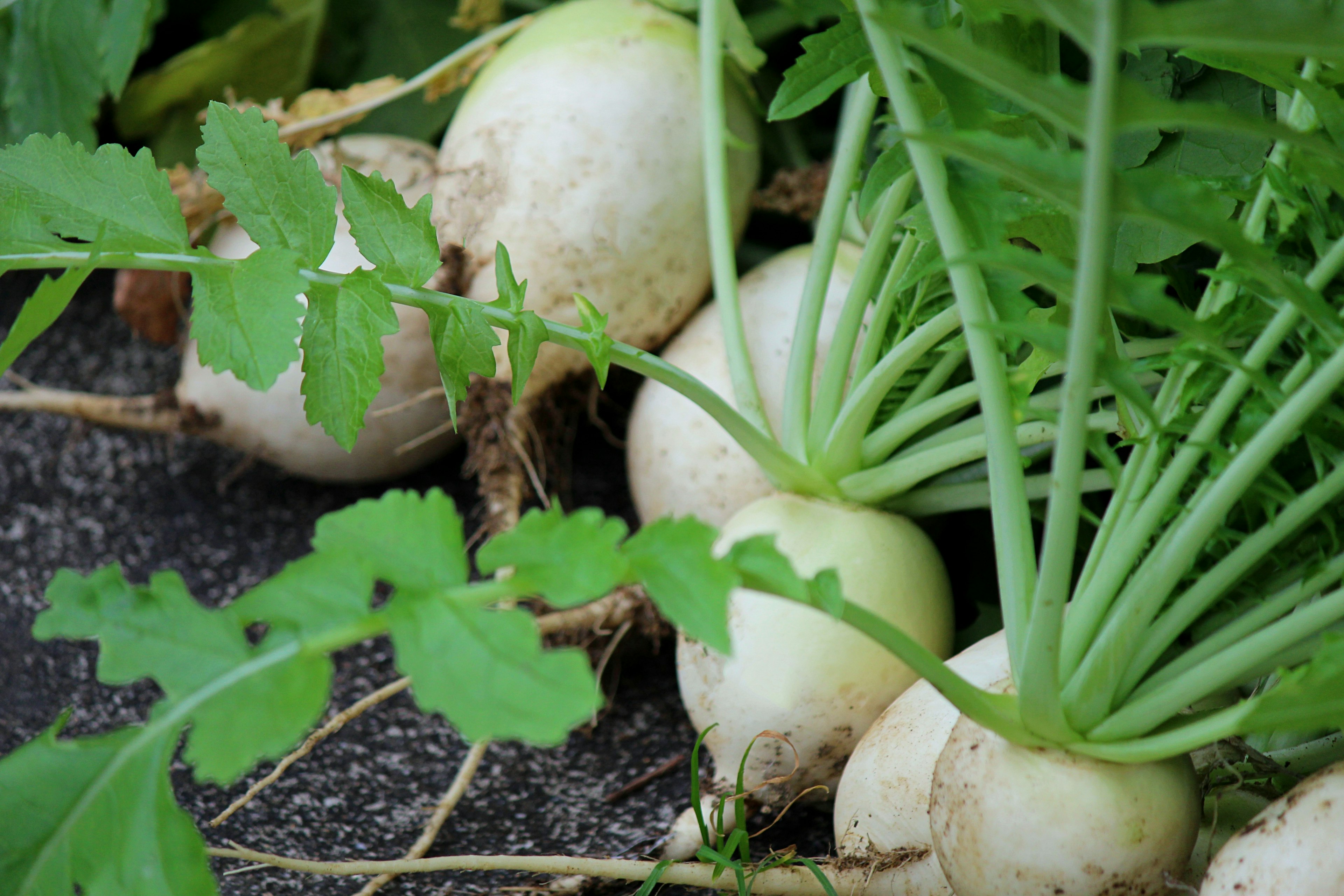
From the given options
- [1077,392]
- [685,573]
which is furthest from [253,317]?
[1077,392]

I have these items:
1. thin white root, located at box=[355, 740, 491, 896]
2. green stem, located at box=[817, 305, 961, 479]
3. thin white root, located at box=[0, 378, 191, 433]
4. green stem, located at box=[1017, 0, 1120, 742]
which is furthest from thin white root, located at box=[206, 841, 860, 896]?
thin white root, located at box=[0, 378, 191, 433]

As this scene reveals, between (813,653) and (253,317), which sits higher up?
(253,317)

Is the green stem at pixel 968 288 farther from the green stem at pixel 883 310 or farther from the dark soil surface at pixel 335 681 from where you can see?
the dark soil surface at pixel 335 681

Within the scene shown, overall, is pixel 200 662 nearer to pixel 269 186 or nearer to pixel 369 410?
pixel 269 186

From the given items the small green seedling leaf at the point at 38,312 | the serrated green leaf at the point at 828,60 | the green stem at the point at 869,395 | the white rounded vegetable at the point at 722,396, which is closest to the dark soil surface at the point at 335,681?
the white rounded vegetable at the point at 722,396

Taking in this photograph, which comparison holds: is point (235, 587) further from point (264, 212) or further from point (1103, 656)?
point (1103, 656)

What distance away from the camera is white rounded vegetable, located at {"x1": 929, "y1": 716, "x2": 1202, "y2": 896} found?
0.55m

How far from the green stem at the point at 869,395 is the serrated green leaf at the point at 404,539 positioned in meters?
0.39

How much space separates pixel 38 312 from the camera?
49 cm

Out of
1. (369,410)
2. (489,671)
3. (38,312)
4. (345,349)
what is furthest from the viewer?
(369,410)

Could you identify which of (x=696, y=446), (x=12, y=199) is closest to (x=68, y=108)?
(x=12, y=199)

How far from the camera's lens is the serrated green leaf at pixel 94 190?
58 centimetres

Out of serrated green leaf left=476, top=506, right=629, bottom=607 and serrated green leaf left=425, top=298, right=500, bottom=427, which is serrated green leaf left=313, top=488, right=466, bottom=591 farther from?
serrated green leaf left=425, top=298, right=500, bottom=427

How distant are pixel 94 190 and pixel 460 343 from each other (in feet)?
0.70
